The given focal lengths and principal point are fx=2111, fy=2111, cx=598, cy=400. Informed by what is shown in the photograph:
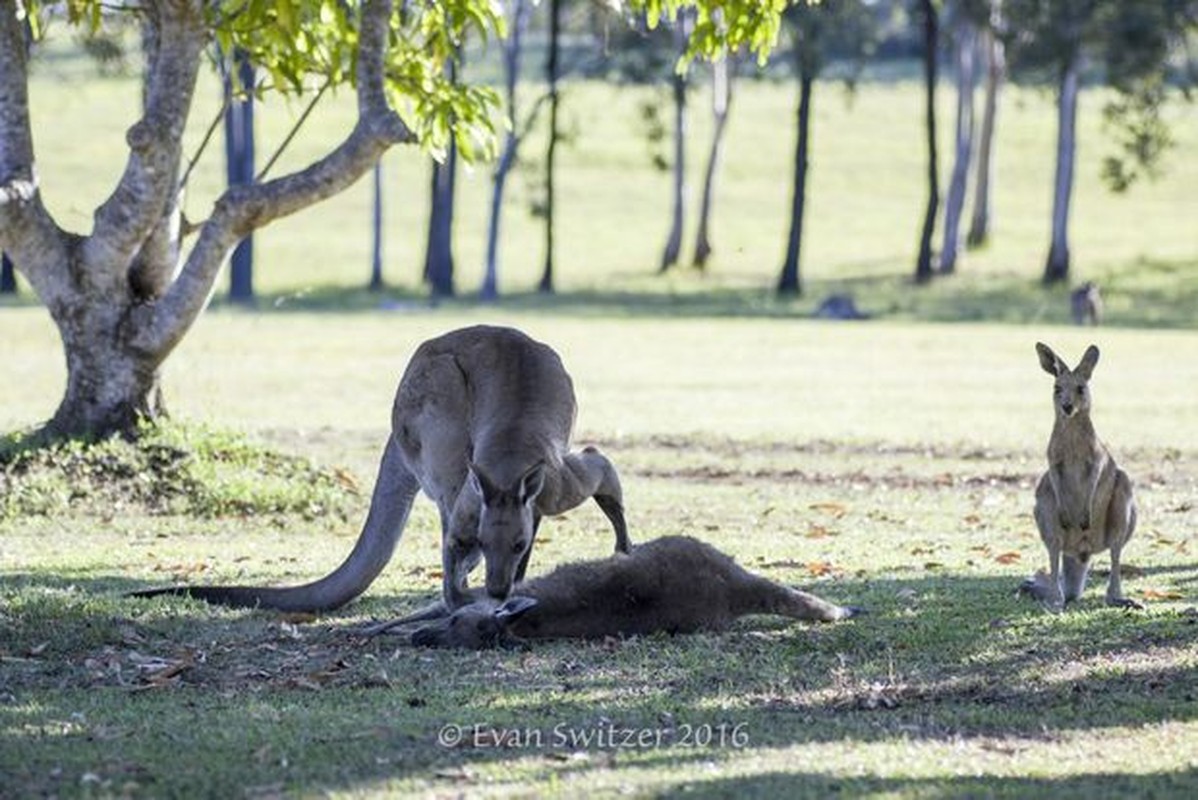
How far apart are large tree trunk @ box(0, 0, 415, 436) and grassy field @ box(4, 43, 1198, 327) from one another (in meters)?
33.7

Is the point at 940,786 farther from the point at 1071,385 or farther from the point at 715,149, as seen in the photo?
the point at 715,149

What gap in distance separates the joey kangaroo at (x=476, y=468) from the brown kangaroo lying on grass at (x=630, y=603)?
0.19 metres

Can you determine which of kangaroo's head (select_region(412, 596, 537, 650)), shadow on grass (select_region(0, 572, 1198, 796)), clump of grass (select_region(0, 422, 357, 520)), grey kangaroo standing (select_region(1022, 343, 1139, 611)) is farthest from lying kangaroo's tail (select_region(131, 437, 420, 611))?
clump of grass (select_region(0, 422, 357, 520))

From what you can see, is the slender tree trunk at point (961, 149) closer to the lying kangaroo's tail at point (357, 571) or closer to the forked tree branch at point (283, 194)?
the forked tree branch at point (283, 194)

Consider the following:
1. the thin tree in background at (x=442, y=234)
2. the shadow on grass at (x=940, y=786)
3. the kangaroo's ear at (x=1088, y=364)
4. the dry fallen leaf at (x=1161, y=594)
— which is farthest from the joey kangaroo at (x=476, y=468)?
the thin tree in background at (x=442, y=234)

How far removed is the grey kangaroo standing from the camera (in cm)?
1127

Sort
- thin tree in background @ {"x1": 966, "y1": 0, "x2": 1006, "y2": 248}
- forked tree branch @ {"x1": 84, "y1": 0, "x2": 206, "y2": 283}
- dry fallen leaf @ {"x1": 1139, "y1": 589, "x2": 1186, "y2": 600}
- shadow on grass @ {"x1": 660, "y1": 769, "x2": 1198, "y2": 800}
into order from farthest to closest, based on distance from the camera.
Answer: thin tree in background @ {"x1": 966, "y1": 0, "x2": 1006, "y2": 248} < forked tree branch @ {"x1": 84, "y1": 0, "x2": 206, "y2": 283} < dry fallen leaf @ {"x1": 1139, "y1": 589, "x2": 1186, "y2": 600} < shadow on grass @ {"x1": 660, "y1": 769, "x2": 1198, "y2": 800}

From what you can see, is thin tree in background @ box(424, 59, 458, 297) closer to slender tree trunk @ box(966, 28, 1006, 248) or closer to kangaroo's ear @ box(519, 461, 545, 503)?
slender tree trunk @ box(966, 28, 1006, 248)

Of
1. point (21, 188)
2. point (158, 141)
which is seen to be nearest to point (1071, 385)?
point (158, 141)

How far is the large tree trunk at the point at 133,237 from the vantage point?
1569 cm

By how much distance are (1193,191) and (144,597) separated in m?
76.0

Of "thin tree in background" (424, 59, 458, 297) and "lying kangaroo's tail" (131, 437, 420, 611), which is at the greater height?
"lying kangaroo's tail" (131, 437, 420, 611)

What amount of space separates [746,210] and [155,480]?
6497 cm

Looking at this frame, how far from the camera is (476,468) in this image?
1029cm
